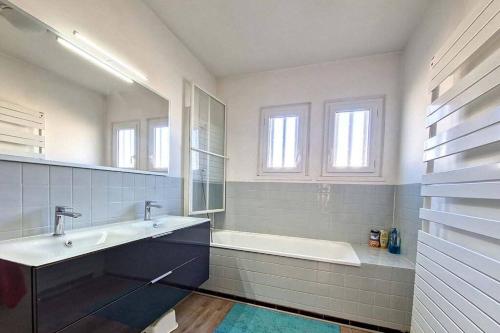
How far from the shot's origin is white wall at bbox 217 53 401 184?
96.0 inches

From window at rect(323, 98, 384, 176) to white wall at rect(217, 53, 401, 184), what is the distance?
81 millimetres

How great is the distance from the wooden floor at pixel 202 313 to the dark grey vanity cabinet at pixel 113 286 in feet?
1.06

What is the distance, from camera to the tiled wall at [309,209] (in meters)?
2.47

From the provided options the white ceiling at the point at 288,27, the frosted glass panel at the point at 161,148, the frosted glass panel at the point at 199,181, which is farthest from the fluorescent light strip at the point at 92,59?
the frosted glass panel at the point at 199,181

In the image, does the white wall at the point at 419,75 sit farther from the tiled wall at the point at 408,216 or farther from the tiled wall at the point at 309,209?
the tiled wall at the point at 309,209

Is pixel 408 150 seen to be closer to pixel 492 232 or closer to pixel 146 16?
pixel 492 232

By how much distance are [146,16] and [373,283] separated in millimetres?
2985

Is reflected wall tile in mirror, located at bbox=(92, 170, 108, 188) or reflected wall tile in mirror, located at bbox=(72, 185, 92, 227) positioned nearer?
reflected wall tile in mirror, located at bbox=(72, 185, 92, 227)

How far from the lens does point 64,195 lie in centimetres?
130

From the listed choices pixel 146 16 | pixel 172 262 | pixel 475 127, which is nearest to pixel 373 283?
pixel 475 127

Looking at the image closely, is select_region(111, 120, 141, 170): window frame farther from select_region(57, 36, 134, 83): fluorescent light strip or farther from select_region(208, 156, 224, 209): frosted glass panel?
select_region(208, 156, 224, 209): frosted glass panel

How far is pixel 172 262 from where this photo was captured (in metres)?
1.53

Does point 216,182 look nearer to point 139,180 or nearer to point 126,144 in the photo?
point 139,180

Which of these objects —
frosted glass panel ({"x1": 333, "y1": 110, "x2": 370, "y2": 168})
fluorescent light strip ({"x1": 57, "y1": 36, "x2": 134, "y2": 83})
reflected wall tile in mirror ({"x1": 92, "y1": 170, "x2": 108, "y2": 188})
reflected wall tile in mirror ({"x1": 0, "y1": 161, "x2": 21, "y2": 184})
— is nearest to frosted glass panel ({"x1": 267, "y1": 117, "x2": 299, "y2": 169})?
frosted glass panel ({"x1": 333, "y1": 110, "x2": 370, "y2": 168})
